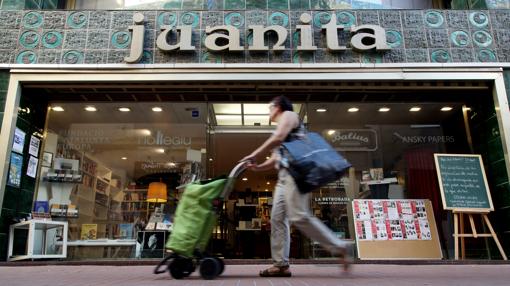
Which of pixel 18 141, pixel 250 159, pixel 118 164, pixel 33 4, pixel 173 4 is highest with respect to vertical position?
pixel 173 4

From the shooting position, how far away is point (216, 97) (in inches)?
294

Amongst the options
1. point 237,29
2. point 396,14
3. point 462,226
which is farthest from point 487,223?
point 237,29

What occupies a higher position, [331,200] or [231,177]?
[331,200]

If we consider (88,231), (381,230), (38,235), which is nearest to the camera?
(38,235)

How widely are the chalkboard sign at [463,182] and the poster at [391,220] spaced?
511mm

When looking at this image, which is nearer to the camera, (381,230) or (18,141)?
(18,141)

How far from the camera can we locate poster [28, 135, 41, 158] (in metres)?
6.88

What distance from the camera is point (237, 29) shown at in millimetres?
6883

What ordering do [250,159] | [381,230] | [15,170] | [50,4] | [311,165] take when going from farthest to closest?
[50,4]
[381,230]
[15,170]
[250,159]
[311,165]

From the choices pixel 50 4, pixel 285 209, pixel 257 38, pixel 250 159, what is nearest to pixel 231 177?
pixel 250 159

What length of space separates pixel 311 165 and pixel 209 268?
3.55 ft

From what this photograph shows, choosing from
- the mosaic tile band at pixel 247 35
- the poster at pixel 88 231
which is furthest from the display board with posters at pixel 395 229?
the poster at pixel 88 231

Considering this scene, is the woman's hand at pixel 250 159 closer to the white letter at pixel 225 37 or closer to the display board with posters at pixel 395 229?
the white letter at pixel 225 37

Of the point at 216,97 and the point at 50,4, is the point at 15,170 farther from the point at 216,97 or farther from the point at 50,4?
the point at 216,97
